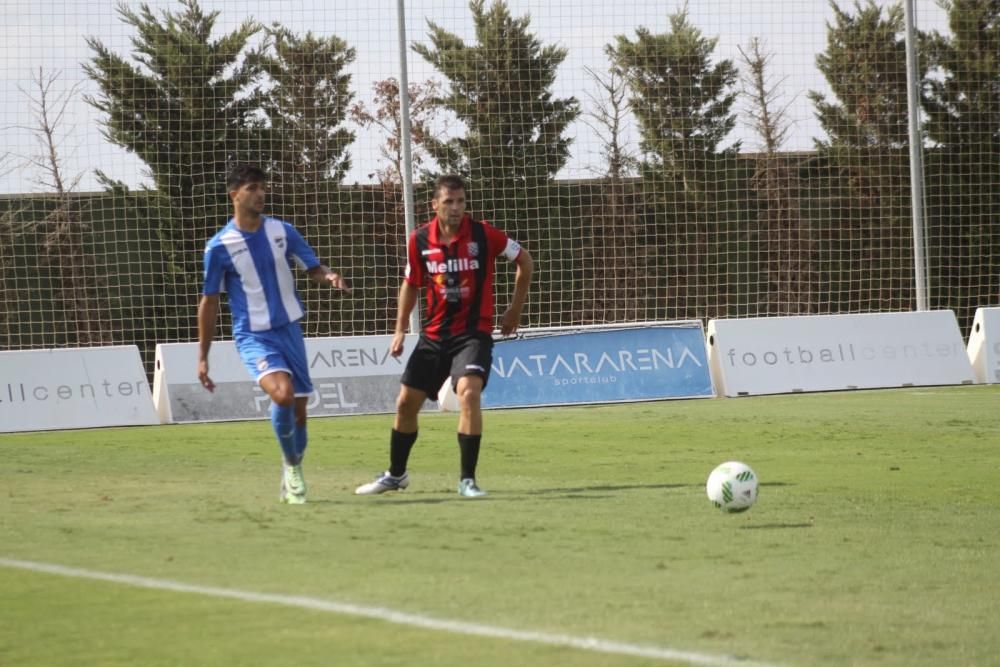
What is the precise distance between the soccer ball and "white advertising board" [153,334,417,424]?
11.0 m

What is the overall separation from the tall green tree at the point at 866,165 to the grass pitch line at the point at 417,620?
814 inches

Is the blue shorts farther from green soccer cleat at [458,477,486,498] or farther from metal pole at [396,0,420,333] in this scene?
metal pole at [396,0,420,333]

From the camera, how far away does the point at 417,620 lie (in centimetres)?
559

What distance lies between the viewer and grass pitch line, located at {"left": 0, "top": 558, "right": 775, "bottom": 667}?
500 cm

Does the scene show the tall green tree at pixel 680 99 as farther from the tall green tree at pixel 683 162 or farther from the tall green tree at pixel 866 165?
the tall green tree at pixel 866 165

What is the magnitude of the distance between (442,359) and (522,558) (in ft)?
10.6

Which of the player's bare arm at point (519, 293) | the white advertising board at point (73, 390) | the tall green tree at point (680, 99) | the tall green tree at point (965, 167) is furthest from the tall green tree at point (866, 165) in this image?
the player's bare arm at point (519, 293)

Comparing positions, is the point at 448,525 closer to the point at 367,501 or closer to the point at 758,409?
the point at 367,501

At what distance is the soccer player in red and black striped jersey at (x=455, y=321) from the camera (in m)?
9.93

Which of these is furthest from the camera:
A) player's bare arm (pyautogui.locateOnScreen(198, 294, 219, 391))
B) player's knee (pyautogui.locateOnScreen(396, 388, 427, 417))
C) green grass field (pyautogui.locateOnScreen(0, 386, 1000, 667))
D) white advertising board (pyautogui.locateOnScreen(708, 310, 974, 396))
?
white advertising board (pyautogui.locateOnScreen(708, 310, 974, 396))

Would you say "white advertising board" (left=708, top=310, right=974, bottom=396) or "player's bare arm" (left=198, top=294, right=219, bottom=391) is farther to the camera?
"white advertising board" (left=708, top=310, right=974, bottom=396)

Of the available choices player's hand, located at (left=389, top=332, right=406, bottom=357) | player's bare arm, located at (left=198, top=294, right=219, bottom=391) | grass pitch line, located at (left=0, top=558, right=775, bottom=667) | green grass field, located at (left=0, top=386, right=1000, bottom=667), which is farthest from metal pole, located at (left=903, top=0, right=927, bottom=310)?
grass pitch line, located at (left=0, top=558, right=775, bottom=667)

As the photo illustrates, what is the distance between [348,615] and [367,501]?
390 cm

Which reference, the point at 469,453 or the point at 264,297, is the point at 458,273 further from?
the point at 264,297
